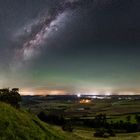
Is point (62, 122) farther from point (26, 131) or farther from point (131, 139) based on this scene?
point (26, 131)

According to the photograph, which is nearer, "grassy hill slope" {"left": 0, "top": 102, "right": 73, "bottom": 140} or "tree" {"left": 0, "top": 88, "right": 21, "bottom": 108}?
"grassy hill slope" {"left": 0, "top": 102, "right": 73, "bottom": 140}

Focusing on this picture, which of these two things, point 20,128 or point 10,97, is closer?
point 20,128

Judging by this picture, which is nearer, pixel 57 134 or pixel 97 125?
pixel 57 134

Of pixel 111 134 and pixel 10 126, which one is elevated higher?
pixel 10 126

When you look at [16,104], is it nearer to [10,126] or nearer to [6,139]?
[10,126]

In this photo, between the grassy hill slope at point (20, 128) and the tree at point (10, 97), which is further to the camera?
the tree at point (10, 97)

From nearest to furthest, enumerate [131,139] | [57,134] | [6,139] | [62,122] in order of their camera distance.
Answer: [6,139] → [57,134] → [131,139] → [62,122]

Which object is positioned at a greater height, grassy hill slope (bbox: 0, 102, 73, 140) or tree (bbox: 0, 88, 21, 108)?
tree (bbox: 0, 88, 21, 108)

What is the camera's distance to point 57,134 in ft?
161

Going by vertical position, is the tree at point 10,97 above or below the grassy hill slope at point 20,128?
above

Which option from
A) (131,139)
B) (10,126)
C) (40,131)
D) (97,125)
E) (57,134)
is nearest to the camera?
(10,126)

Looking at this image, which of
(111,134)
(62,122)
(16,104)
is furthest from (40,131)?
(62,122)

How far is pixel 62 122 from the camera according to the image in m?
144

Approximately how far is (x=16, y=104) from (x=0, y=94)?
2.96m
